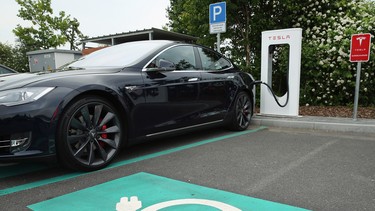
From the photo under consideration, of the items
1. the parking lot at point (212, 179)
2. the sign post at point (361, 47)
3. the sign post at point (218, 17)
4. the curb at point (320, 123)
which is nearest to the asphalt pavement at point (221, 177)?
the parking lot at point (212, 179)

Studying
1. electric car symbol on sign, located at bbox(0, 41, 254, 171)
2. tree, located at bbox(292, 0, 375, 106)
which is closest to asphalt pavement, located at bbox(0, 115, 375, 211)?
electric car symbol on sign, located at bbox(0, 41, 254, 171)

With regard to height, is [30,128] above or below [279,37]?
below

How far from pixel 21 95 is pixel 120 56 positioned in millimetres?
1555

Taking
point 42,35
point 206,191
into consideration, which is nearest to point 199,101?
point 206,191

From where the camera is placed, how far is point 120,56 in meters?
4.26

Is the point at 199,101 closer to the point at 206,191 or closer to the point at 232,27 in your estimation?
the point at 206,191

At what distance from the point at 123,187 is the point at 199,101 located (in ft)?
6.51

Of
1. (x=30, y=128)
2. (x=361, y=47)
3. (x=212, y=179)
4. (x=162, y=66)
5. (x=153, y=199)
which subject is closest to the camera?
(x=153, y=199)

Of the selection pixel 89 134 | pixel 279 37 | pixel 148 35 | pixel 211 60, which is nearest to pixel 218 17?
pixel 279 37

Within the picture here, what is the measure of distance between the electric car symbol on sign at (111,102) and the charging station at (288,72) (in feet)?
5.68

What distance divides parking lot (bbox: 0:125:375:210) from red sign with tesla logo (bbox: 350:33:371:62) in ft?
5.48

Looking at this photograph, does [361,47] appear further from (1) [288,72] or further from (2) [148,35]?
(2) [148,35]

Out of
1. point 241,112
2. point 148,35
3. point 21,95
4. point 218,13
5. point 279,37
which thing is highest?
point 148,35

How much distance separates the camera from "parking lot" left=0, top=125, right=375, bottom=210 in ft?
8.57
